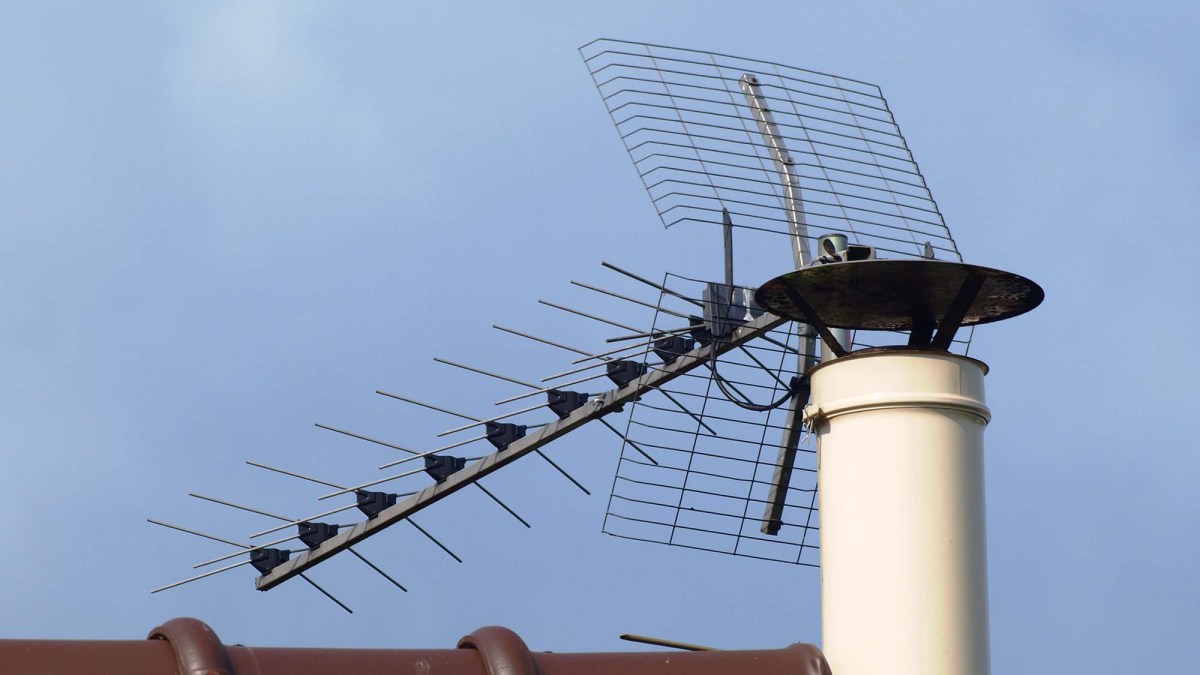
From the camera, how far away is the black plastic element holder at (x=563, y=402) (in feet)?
33.6

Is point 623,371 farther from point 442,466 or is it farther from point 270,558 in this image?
point 270,558

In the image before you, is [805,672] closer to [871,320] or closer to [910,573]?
[910,573]

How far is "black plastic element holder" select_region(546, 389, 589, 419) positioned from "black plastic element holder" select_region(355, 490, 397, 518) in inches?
51.1

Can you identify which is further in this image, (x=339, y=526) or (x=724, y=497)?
(x=339, y=526)

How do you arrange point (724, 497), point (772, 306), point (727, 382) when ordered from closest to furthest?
point (772, 306), point (727, 382), point (724, 497)

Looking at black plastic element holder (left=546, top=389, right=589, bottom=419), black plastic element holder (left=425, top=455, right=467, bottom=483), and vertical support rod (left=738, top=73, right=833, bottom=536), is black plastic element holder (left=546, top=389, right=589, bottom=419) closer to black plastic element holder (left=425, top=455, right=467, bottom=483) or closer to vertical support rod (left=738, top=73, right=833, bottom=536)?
black plastic element holder (left=425, top=455, right=467, bottom=483)

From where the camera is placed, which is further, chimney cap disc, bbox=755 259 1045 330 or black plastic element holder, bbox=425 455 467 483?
black plastic element holder, bbox=425 455 467 483

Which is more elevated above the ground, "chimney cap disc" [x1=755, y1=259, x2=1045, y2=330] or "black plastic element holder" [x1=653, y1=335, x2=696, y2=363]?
"black plastic element holder" [x1=653, y1=335, x2=696, y2=363]

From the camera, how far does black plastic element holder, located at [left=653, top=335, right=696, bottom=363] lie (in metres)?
9.47

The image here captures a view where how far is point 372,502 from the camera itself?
10.9m

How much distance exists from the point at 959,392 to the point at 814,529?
8.05 feet

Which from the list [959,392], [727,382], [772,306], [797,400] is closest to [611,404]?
[797,400]

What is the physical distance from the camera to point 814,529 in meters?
8.23

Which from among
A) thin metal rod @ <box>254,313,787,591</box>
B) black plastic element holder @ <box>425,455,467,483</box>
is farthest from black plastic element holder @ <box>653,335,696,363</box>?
black plastic element holder @ <box>425,455,467,483</box>
